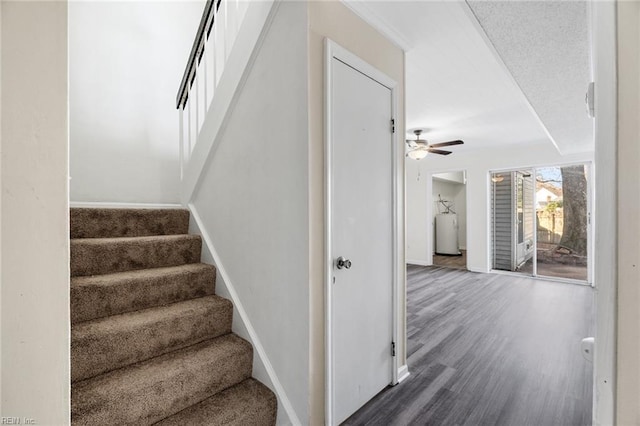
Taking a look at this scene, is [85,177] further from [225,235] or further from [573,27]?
[573,27]

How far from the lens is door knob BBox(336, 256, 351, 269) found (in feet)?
5.33

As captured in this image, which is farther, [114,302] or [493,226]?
[493,226]

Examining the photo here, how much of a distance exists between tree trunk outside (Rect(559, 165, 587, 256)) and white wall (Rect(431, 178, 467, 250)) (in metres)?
3.49

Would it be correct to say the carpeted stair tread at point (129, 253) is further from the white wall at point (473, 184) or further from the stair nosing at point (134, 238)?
the white wall at point (473, 184)

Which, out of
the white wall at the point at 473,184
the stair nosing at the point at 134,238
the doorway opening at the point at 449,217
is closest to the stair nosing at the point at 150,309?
the stair nosing at the point at 134,238

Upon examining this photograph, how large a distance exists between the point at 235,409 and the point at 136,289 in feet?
3.02

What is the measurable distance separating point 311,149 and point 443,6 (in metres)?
1.42

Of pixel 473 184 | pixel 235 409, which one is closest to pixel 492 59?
pixel 235 409

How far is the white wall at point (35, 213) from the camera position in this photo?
1.58 feet

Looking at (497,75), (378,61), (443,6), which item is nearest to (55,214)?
(378,61)

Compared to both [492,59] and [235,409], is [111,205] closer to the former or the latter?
[235,409]

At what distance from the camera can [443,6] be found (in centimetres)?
186

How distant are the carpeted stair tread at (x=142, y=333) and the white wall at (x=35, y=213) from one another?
1049 mm

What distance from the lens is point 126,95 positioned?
2912 millimetres
